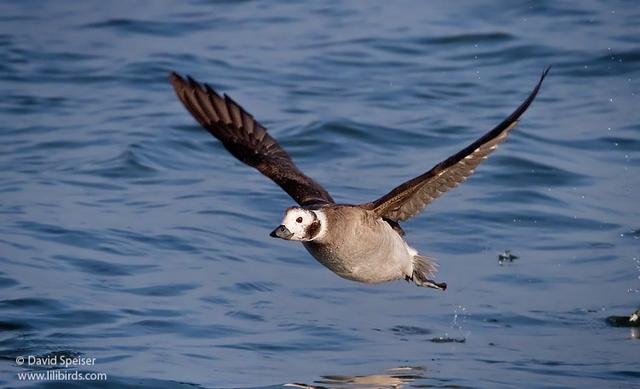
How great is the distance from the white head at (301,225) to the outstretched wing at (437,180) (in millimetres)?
446

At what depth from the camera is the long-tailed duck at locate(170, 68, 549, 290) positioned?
24.0ft

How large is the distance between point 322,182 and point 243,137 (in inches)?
131

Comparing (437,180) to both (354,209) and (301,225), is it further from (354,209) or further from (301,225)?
(301,225)

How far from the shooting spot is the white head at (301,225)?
7.25 metres

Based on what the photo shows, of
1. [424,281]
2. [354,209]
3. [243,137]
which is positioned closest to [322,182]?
[243,137]

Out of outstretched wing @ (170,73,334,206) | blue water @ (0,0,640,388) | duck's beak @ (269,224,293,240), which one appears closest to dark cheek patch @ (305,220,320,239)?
duck's beak @ (269,224,293,240)

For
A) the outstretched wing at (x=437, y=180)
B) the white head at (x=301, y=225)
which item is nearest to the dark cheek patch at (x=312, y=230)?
the white head at (x=301, y=225)

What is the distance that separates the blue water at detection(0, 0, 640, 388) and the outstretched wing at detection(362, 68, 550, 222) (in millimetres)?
971

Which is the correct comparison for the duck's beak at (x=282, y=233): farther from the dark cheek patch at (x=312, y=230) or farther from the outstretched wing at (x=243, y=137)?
the outstretched wing at (x=243, y=137)

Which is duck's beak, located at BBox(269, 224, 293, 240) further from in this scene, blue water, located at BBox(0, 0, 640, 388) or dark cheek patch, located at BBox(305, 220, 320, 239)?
blue water, located at BBox(0, 0, 640, 388)

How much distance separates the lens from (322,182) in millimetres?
12172

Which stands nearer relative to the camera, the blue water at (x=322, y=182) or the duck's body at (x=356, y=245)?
the duck's body at (x=356, y=245)

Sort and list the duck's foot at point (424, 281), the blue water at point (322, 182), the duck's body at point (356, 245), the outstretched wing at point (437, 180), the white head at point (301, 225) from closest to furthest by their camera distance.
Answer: the outstretched wing at point (437, 180), the white head at point (301, 225), the duck's body at point (356, 245), the duck's foot at point (424, 281), the blue water at point (322, 182)

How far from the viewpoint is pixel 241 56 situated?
16.3 m
